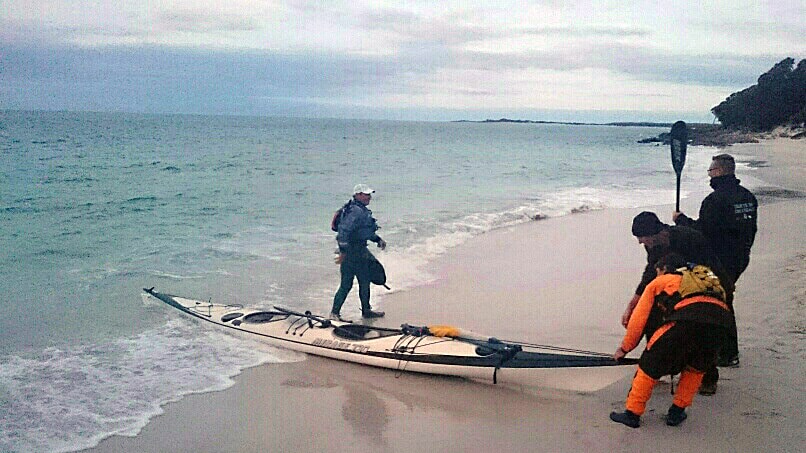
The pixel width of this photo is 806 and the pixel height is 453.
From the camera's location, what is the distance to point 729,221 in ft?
17.9

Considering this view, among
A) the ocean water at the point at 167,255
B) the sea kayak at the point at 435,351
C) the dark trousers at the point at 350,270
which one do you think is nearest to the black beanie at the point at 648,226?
the sea kayak at the point at 435,351

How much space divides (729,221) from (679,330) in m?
1.46

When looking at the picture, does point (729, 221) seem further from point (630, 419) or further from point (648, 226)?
point (630, 419)

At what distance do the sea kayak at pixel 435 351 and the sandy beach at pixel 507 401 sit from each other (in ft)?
0.38

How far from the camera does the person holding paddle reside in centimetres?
543

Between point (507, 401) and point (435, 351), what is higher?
point (435, 351)

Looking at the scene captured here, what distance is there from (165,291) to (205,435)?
532 centimetres

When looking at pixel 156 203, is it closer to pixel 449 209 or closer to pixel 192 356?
pixel 449 209

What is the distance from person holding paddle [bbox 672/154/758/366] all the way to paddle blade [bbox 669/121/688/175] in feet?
5.70

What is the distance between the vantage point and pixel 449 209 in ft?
64.8

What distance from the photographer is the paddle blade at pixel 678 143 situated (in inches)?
286

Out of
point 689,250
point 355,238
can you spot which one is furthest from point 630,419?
point 355,238

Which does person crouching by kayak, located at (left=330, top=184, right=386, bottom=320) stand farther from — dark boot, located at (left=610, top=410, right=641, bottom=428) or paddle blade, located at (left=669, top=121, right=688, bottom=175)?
dark boot, located at (left=610, top=410, right=641, bottom=428)

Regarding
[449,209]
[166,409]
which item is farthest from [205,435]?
[449,209]
